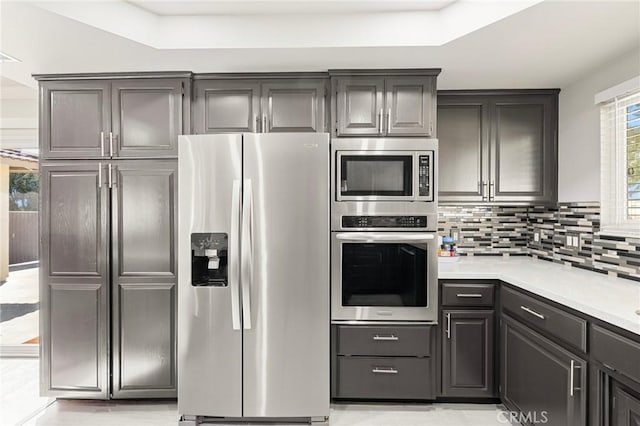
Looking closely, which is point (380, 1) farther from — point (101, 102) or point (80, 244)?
point (80, 244)

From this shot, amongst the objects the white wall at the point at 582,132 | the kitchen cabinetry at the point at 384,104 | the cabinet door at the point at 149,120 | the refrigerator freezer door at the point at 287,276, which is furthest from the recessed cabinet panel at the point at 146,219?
the white wall at the point at 582,132

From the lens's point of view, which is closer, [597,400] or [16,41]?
[597,400]

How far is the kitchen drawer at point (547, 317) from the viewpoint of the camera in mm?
1630

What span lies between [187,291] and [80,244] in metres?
0.92

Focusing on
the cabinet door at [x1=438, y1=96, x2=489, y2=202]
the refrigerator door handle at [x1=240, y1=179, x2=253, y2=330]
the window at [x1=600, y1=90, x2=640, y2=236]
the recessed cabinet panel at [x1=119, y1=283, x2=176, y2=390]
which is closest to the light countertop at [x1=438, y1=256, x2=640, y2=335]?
the window at [x1=600, y1=90, x2=640, y2=236]

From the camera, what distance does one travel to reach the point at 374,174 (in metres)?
2.44

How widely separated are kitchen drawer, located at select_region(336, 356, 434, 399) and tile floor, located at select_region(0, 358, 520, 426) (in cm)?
12

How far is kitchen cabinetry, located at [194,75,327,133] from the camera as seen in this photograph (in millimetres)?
2514

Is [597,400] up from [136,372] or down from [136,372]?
up

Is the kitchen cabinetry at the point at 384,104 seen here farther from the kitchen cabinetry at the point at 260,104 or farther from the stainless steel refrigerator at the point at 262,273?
the stainless steel refrigerator at the point at 262,273

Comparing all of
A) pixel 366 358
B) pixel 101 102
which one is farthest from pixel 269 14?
pixel 366 358

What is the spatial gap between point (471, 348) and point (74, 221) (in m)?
2.88

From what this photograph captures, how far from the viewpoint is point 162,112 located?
2.50m

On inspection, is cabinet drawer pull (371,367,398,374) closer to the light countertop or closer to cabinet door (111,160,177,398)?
the light countertop
